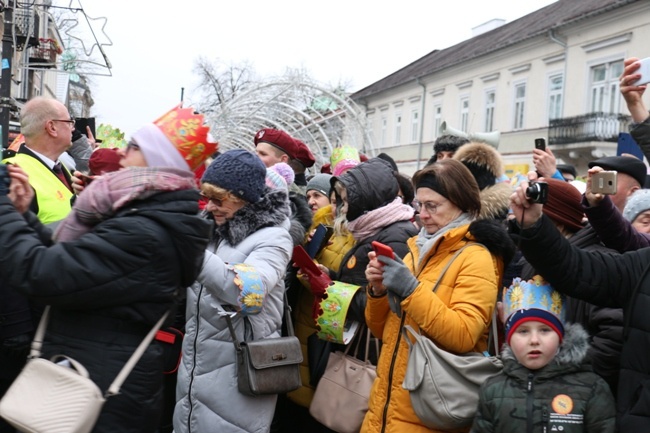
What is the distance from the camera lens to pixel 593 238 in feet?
11.9

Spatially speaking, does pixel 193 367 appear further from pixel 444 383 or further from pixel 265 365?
pixel 444 383

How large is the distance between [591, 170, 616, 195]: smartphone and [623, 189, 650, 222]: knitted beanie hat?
912 mm

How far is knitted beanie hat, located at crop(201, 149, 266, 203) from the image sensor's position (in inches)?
153

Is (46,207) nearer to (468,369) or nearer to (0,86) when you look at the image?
(468,369)

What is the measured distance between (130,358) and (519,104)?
31.5m

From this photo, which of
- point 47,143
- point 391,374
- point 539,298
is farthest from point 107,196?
point 47,143

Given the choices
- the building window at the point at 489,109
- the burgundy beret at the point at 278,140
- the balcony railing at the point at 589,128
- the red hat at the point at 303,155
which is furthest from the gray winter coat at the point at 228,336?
the building window at the point at 489,109

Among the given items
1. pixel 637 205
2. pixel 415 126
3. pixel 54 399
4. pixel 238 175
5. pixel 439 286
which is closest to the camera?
pixel 54 399

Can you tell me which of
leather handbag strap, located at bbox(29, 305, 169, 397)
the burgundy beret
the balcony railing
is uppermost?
the balcony railing

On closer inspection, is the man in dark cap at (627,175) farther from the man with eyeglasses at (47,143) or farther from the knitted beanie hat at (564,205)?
the man with eyeglasses at (47,143)

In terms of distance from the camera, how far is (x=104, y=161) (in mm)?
3834

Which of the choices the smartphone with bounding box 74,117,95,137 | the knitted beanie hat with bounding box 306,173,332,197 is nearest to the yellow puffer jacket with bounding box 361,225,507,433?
the knitted beanie hat with bounding box 306,173,332,197

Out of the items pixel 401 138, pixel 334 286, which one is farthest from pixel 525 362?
pixel 401 138

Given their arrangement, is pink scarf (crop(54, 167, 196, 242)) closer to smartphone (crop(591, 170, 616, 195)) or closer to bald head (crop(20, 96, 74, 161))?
smartphone (crop(591, 170, 616, 195))
